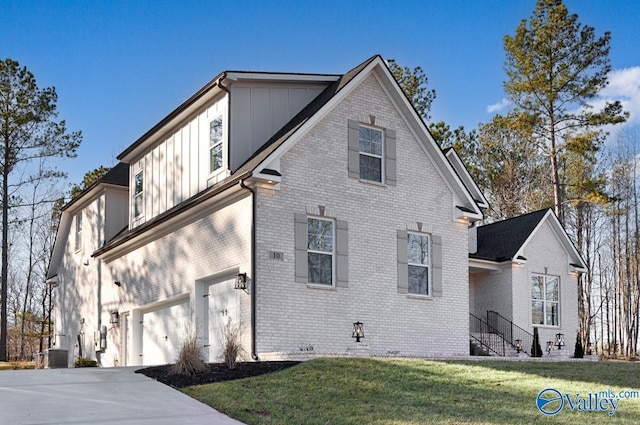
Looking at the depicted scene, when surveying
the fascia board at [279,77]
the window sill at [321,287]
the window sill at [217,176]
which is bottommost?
the window sill at [321,287]

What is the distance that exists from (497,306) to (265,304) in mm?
11370

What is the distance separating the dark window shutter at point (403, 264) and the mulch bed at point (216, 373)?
5306 millimetres

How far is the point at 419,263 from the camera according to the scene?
2070 centimetres

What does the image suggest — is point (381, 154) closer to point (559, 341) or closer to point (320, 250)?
point (320, 250)

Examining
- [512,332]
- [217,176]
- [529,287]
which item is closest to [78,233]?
[217,176]

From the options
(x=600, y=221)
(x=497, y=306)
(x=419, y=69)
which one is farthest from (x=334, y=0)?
(x=600, y=221)

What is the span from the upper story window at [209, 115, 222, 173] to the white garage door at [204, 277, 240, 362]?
3.06 metres

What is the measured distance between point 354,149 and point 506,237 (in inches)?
384

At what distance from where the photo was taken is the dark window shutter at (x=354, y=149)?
1966 centimetres

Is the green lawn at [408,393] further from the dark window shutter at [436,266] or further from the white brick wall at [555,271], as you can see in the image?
the white brick wall at [555,271]

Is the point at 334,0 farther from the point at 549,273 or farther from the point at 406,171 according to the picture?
the point at 549,273

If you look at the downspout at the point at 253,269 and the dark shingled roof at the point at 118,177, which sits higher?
the dark shingled roof at the point at 118,177

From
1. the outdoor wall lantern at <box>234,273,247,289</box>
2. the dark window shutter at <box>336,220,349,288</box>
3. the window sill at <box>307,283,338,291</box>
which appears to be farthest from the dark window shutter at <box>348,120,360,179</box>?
the outdoor wall lantern at <box>234,273,247,289</box>

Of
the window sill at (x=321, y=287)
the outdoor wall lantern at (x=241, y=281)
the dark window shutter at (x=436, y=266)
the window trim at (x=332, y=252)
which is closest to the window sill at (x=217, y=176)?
the window trim at (x=332, y=252)
